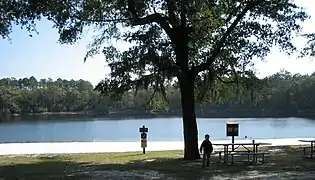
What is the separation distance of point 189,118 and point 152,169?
3.74 meters

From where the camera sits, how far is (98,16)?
1476 cm

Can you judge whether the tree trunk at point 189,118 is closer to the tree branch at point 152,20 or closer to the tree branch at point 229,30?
the tree branch at point 229,30

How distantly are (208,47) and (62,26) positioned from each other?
4.81 meters

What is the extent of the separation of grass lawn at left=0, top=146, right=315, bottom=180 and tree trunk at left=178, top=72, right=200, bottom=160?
0.71m

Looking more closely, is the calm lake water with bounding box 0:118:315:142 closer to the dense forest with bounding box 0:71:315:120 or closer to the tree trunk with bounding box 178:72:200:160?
the dense forest with bounding box 0:71:315:120

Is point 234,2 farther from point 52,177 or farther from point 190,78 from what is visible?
point 52,177

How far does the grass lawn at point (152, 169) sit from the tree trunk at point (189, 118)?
0.71 metres

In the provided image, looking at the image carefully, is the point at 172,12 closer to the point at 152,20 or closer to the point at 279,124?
the point at 152,20

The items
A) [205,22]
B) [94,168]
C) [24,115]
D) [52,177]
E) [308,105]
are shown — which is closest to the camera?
[52,177]

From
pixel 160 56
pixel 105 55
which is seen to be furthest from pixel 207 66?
pixel 105 55

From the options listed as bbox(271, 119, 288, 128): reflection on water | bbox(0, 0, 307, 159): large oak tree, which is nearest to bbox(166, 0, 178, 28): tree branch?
bbox(0, 0, 307, 159): large oak tree

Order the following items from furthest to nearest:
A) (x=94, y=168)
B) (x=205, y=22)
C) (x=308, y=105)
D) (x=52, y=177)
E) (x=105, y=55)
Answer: (x=308, y=105) → (x=105, y=55) → (x=205, y=22) → (x=94, y=168) → (x=52, y=177)

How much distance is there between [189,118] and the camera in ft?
53.7

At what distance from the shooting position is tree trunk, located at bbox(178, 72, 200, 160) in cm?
1614
